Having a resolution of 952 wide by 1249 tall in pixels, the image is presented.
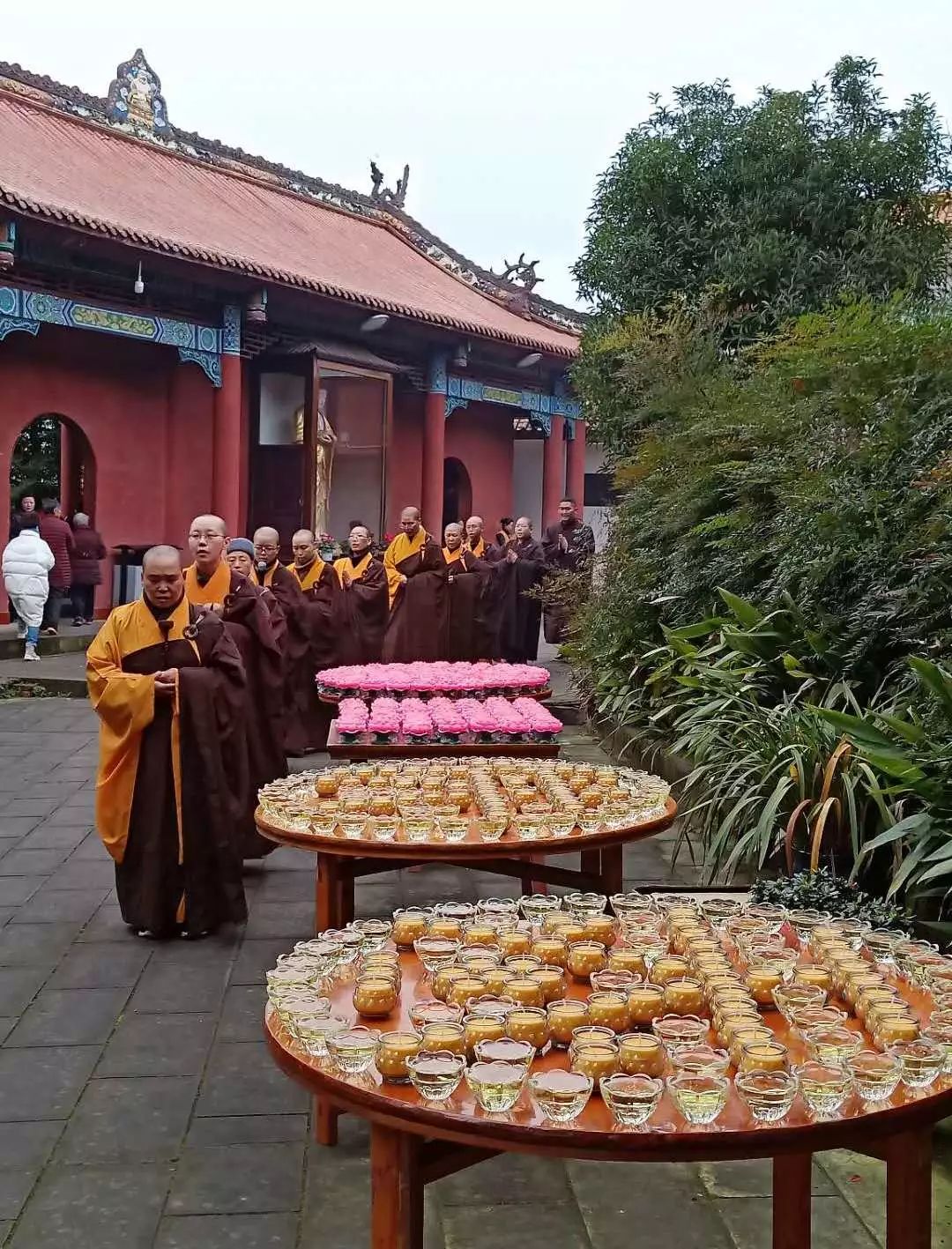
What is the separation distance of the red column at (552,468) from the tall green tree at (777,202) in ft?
27.9

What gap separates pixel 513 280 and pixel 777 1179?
1874 centimetres

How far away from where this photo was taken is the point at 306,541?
912 centimetres

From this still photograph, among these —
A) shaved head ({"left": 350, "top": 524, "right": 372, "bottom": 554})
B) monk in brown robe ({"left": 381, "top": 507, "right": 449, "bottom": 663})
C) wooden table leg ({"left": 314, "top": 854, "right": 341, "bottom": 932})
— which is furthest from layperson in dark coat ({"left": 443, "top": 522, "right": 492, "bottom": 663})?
wooden table leg ({"left": 314, "top": 854, "right": 341, "bottom": 932})

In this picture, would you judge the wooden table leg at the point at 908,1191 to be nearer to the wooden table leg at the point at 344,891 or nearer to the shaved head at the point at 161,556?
the wooden table leg at the point at 344,891

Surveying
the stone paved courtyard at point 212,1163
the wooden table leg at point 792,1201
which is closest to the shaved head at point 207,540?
the stone paved courtyard at point 212,1163

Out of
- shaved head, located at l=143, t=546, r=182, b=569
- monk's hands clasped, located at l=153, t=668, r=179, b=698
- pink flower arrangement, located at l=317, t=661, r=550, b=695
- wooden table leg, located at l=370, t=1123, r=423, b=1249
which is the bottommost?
wooden table leg, located at l=370, t=1123, r=423, b=1249

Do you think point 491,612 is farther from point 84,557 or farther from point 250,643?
point 250,643

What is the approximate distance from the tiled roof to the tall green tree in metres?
4.43

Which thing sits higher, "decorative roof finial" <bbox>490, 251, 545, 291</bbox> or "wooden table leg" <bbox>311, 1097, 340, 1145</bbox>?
"decorative roof finial" <bbox>490, 251, 545, 291</bbox>

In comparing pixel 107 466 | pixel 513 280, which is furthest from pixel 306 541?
pixel 513 280

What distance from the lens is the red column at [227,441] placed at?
1398cm

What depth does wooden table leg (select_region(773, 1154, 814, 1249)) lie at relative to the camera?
241cm

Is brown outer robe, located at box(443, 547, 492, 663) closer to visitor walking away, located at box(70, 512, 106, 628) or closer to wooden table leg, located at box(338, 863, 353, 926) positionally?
visitor walking away, located at box(70, 512, 106, 628)

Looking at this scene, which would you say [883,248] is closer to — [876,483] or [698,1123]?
[876,483]
